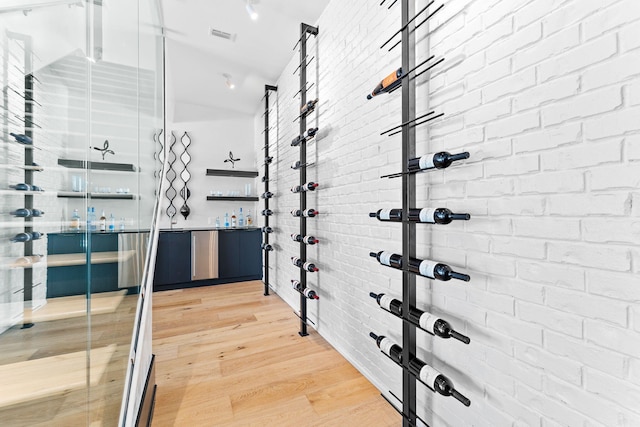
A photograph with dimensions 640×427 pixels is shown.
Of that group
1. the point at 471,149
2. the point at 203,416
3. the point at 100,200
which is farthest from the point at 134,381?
the point at 471,149

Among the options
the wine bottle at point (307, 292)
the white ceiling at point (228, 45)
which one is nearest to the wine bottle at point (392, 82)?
the white ceiling at point (228, 45)

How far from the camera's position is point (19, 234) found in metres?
0.46

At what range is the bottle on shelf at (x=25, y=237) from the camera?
44 cm

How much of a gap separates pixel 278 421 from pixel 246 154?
4.19m

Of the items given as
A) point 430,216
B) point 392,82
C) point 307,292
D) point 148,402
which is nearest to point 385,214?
point 430,216

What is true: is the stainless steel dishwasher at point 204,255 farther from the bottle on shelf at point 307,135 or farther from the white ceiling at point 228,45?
the bottle on shelf at point 307,135

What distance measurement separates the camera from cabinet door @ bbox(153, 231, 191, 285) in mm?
3850

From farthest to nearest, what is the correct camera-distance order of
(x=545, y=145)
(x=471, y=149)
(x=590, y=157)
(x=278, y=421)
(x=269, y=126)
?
(x=269, y=126) < (x=278, y=421) < (x=471, y=149) < (x=545, y=145) < (x=590, y=157)

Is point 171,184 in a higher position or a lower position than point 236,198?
higher

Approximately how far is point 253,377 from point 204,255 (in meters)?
2.49

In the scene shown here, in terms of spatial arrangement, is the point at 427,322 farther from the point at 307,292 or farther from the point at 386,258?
the point at 307,292

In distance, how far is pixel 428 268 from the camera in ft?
4.00

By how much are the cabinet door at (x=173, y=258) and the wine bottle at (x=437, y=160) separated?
3.58 meters

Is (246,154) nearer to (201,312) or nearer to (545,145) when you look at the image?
(201,312)
